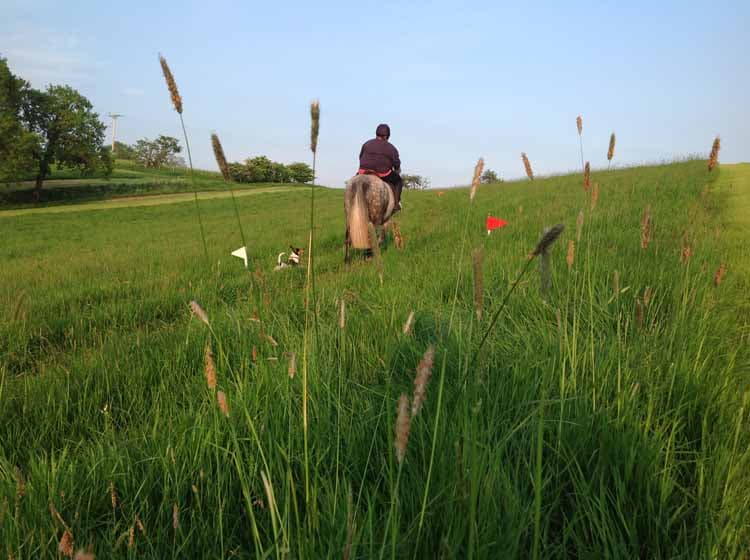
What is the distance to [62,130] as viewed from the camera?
44219 millimetres

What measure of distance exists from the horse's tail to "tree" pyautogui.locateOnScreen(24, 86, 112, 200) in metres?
47.2

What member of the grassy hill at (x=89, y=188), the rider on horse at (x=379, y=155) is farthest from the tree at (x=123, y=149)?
the rider on horse at (x=379, y=155)

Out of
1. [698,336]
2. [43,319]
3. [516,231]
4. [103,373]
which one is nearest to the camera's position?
[698,336]

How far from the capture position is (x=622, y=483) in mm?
1237

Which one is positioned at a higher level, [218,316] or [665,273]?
[665,273]

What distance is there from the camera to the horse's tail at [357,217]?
25.6 feet

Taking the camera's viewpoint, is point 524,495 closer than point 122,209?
Yes

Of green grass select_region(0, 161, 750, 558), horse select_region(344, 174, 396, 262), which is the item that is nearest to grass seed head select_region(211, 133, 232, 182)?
green grass select_region(0, 161, 750, 558)

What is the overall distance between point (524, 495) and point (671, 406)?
971 mm

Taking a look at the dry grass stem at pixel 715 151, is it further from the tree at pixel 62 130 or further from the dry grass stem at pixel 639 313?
the tree at pixel 62 130

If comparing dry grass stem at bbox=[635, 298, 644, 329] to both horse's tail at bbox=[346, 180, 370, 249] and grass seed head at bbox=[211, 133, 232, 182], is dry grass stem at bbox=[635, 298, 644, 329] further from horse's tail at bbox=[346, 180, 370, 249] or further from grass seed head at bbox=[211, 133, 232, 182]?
horse's tail at bbox=[346, 180, 370, 249]

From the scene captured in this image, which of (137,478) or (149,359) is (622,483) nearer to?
(137,478)

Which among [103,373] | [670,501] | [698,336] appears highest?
[698,336]

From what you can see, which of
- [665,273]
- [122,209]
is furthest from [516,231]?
[122,209]
